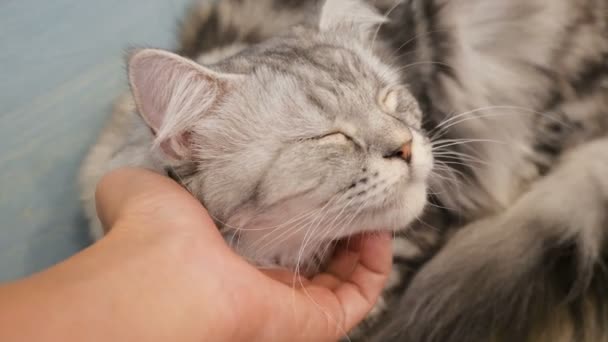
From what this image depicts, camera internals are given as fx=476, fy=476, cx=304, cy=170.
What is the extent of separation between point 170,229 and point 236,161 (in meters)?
0.14

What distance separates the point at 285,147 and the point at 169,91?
180 mm

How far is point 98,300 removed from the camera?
1.76ft

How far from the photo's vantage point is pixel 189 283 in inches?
23.5

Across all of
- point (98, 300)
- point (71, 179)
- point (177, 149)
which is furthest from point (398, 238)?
point (71, 179)

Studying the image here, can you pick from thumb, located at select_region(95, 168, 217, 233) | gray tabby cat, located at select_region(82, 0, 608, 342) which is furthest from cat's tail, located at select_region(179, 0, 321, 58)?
thumb, located at select_region(95, 168, 217, 233)

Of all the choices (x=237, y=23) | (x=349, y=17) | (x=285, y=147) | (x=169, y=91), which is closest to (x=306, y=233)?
(x=285, y=147)

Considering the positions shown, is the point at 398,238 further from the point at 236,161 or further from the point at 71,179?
the point at 71,179

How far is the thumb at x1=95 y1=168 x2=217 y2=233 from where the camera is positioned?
25.3 inches

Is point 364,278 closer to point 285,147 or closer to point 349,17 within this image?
point 285,147

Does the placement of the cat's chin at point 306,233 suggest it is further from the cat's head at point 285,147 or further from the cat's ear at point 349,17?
the cat's ear at point 349,17

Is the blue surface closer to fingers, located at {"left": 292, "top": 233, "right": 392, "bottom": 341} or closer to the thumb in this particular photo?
the thumb

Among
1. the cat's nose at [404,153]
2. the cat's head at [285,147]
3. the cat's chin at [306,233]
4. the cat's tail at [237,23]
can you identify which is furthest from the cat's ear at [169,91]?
the cat's tail at [237,23]

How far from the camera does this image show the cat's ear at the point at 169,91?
0.62 m

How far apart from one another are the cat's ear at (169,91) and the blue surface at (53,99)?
493mm
